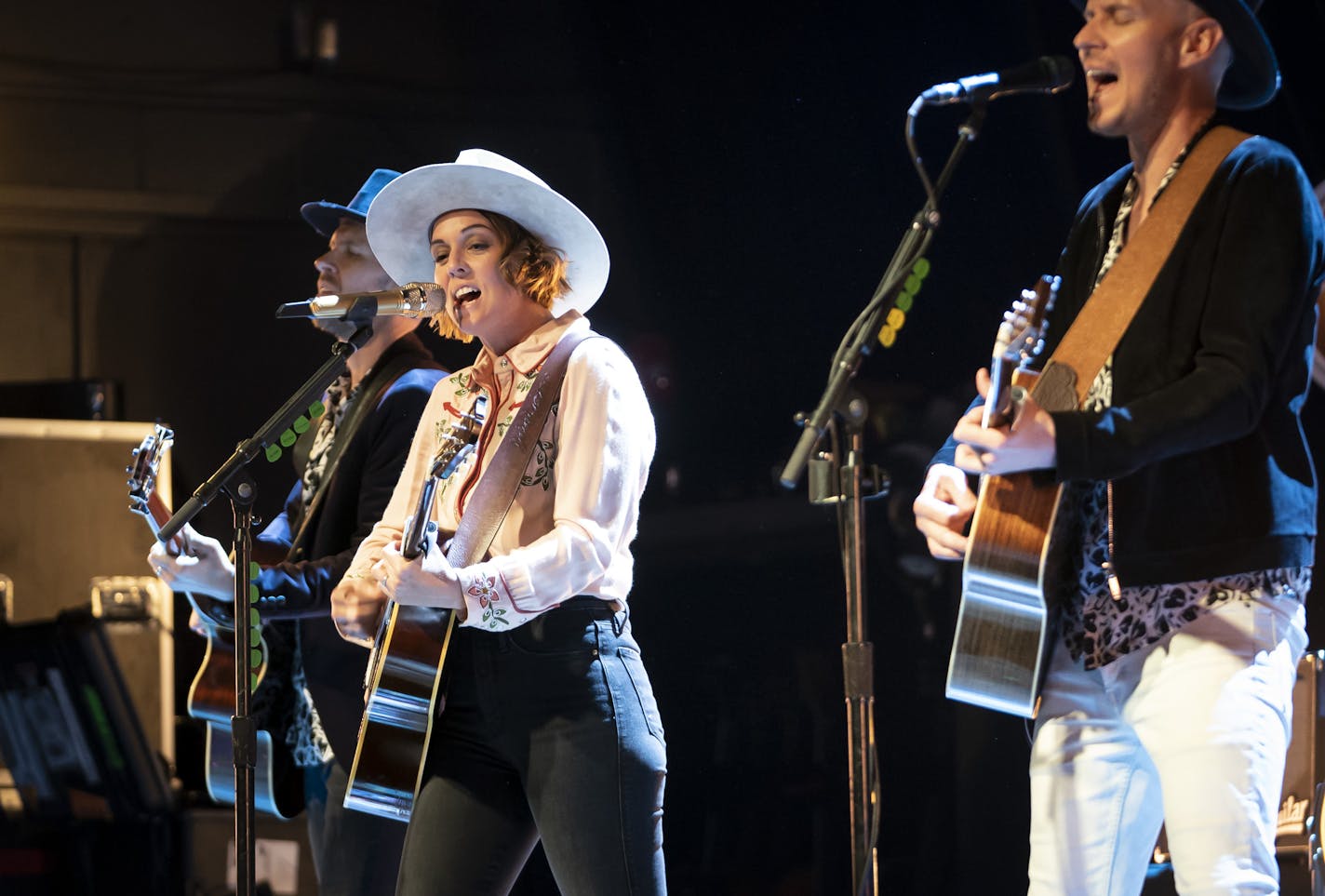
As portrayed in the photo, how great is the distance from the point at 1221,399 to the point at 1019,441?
285 millimetres

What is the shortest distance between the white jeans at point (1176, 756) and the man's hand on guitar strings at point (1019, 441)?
34 centimetres

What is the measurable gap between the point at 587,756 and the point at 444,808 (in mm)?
282

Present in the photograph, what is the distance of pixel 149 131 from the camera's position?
5258 millimetres

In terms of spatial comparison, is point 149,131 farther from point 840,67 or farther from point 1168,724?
point 1168,724

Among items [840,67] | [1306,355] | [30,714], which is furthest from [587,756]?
[30,714]

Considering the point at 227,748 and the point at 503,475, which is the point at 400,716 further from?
the point at 227,748

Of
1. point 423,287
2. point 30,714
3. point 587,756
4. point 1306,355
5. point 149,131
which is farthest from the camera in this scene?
point 149,131

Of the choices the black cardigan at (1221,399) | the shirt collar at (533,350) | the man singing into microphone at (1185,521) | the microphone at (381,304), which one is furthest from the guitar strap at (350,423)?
the black cardigan at (1221,399)

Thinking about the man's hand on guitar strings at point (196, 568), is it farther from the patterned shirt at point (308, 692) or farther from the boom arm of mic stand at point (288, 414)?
the boom arm of mic stand at point (288, 414)

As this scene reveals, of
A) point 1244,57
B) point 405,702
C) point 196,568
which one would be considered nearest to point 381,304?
point 405,702

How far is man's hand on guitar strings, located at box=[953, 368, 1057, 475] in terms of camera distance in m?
2.17

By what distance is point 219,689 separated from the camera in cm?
395

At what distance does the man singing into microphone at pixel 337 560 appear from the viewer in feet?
11.0

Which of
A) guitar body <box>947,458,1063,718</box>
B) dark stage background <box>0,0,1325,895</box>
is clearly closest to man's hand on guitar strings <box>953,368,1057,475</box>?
guitar body <box>947,458,1063,718</box>
